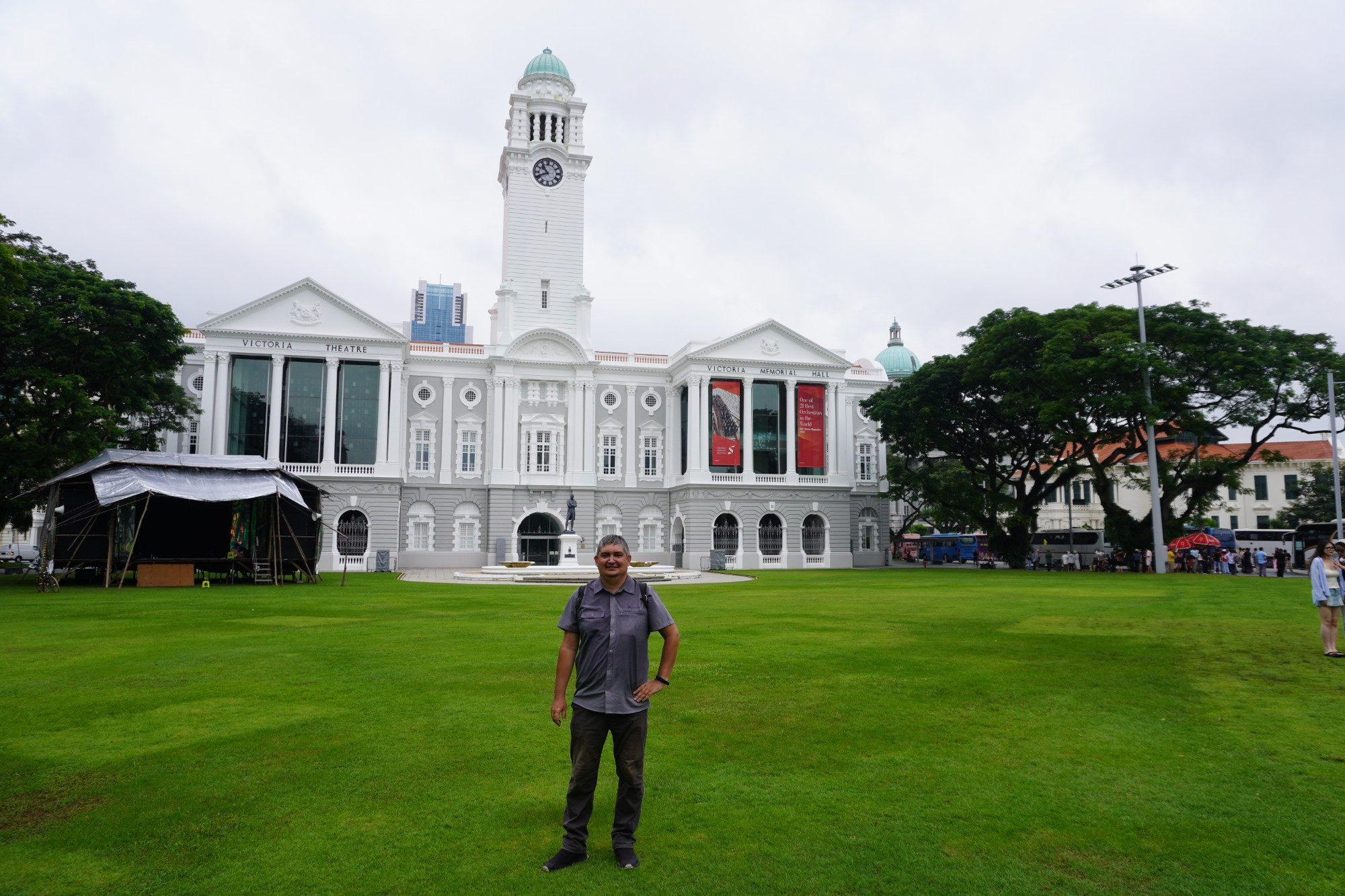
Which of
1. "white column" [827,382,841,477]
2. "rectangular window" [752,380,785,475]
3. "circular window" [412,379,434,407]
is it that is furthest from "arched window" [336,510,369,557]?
"white column" [827,382,841,477]

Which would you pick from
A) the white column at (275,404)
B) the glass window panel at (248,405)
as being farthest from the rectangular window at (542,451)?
the glass window panel at (248,405)

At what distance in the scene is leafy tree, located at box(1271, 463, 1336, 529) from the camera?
56469mm

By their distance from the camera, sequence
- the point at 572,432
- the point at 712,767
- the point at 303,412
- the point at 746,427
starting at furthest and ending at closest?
the point at 746,427
the point at 572,432
the point at 303,412
the point at 712,767

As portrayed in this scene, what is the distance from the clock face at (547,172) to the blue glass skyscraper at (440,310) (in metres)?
141

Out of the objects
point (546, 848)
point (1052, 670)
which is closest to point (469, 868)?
point (546, 848)

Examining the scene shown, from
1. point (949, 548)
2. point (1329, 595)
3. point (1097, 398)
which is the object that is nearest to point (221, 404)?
point (1097, 398)

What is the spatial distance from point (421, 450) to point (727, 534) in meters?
16.9

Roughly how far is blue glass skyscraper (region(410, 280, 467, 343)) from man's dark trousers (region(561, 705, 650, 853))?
188 metres

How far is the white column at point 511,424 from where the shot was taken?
4666 centimetres

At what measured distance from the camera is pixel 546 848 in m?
5.22

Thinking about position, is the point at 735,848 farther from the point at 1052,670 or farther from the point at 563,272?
the point at 563,272

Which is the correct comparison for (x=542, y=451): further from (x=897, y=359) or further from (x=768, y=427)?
(x=897, y=359)

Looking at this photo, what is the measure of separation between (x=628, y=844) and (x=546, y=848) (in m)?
0.54

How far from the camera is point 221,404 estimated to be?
41906mm
